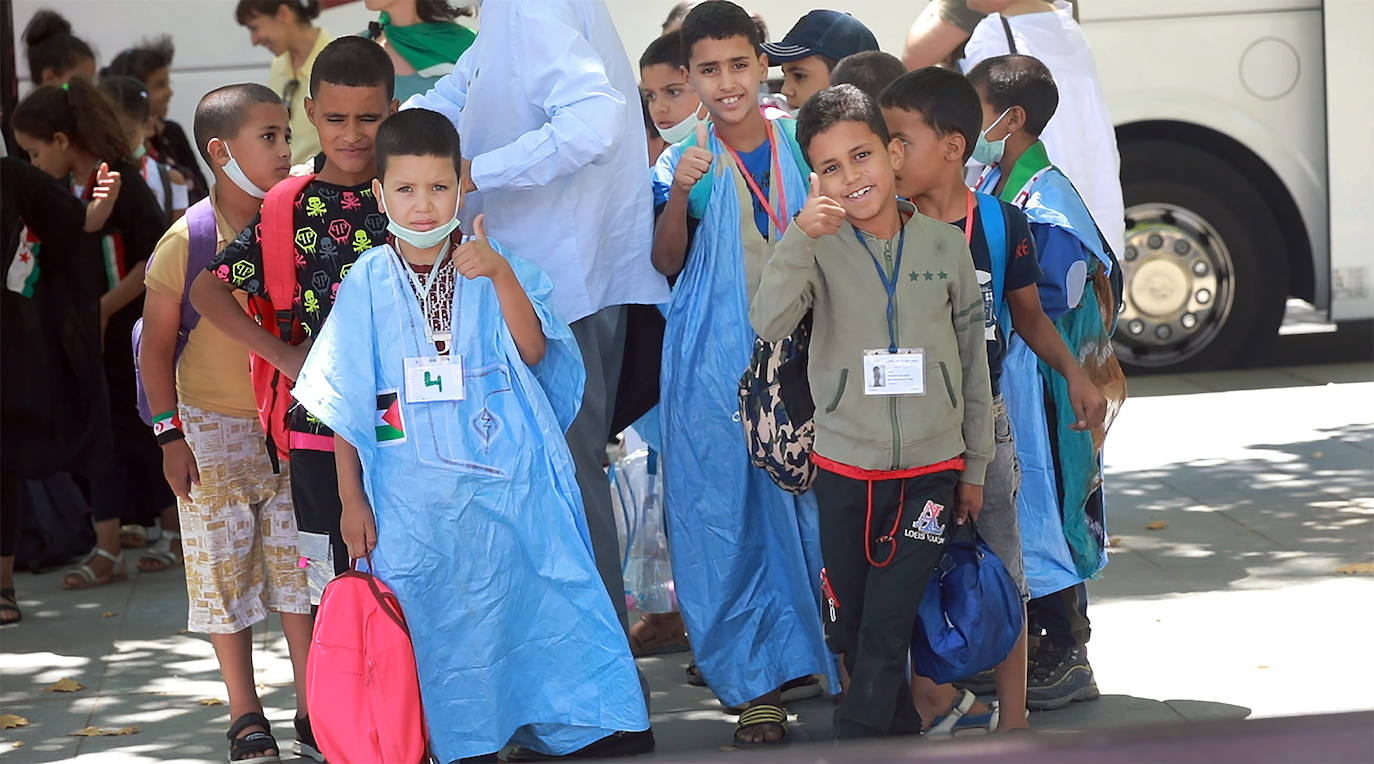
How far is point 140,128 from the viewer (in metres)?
6.96

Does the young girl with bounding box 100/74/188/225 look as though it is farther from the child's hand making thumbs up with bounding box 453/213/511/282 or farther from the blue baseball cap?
the child's hand making thumbs up with bounding box 453/213/511/282

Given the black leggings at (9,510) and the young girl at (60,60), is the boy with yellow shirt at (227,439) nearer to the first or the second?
the black leggings at (9,510)

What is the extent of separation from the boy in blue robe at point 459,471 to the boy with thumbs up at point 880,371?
54 centimetres

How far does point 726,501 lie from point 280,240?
1.25 metres

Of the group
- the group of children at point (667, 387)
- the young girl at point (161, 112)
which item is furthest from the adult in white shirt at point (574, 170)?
the young girl at point (161, 112)

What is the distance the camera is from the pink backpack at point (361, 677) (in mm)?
3436

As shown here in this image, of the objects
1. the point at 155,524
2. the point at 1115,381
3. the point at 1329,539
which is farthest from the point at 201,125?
the point at 1329,539

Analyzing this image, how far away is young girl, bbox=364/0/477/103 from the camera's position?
484 centimetres

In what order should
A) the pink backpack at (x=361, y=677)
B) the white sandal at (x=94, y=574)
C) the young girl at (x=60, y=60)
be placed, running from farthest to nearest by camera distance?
the young girl at (x=60, y=60) < the white sandal at (x=94, y=574) < the pink backpack at (x=361, y=677)

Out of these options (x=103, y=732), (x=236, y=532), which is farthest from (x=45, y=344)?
(x=236, y=532)

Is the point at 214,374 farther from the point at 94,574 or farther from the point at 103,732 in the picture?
the point at 94,574

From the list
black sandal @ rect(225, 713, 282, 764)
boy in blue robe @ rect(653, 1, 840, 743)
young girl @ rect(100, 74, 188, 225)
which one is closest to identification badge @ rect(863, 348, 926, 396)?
boy in blue robe @ rect(653, 1, 840, 743)

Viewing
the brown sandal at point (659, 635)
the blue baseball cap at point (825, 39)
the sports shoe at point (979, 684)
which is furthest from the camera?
the brown sandal at point (659, 635)

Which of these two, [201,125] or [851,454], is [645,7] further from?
[851,454]
